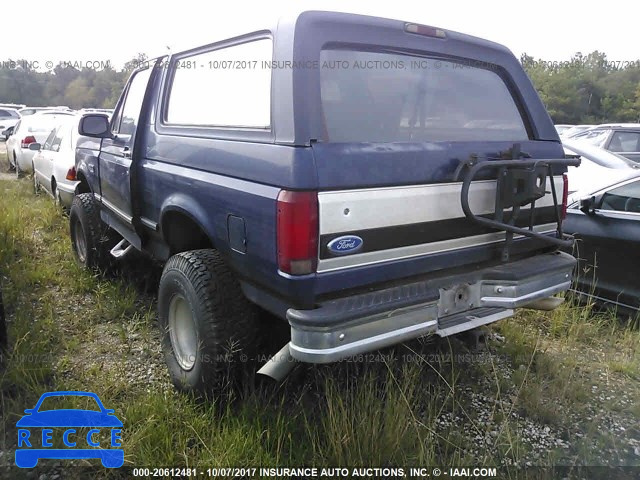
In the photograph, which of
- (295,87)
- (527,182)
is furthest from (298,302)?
(527,182)

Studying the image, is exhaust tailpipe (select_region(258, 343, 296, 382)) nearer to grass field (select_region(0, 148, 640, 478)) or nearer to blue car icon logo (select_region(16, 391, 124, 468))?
grass field (select_region(0, 148, 640, 478))

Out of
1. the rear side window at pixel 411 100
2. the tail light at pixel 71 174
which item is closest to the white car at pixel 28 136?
the tail light at pixel 71 174

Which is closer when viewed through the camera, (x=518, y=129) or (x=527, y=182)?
(x=527, y=182)

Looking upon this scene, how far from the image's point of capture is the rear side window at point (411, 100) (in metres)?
2.39

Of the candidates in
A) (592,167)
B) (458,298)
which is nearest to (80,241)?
(458,298)

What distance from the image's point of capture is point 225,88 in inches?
111

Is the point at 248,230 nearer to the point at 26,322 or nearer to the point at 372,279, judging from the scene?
the point at 372,279

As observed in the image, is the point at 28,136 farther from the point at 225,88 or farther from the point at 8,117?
the point at 8,117

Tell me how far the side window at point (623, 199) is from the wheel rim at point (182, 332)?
349 cm

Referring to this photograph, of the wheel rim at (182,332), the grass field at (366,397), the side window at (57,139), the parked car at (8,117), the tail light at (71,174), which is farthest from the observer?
the parked car at (8,117)

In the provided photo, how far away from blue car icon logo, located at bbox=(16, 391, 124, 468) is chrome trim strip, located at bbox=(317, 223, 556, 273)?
1.34 m

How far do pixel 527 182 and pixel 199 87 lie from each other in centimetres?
199

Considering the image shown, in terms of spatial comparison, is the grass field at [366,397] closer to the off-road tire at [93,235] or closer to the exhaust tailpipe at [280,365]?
the exhaust tailpipe at [280,365]

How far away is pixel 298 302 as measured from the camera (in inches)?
86.5
